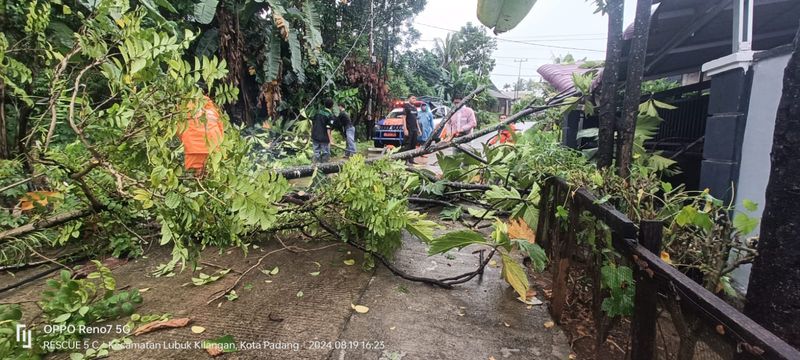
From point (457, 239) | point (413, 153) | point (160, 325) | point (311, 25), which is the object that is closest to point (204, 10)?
point (311, 25)

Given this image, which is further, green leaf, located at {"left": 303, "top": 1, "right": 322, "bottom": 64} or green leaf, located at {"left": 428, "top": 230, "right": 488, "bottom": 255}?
green leaf, located at {"left": 303, "top": 1, "right": 322, "bottom": 64}

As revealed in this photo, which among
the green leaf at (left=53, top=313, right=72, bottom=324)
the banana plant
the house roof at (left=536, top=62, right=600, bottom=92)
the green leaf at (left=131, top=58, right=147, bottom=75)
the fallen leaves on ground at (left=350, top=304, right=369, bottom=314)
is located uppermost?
the house roof at (left=536, top=62, right=600, bottom=92)

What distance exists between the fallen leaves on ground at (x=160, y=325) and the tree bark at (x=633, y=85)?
2775 mm

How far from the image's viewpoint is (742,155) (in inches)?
98.5

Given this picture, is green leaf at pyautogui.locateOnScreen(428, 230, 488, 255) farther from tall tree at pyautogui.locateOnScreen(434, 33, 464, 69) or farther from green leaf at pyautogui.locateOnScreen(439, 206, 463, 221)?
tall tree at pyautogui.locateOnScreen(434, 33, 464, 69)

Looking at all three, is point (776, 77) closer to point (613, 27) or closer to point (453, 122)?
point (613, 27)

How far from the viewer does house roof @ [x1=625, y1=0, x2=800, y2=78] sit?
10.9ft

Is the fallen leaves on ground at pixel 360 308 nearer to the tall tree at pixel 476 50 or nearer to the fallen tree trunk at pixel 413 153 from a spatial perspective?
the fallen tree trunk at pixel 413 153

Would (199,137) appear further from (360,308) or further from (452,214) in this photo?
(452,214)

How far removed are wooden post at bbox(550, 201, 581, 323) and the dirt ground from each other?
0.13 metres

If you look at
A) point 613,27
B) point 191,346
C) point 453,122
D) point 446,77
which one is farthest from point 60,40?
point 446,77

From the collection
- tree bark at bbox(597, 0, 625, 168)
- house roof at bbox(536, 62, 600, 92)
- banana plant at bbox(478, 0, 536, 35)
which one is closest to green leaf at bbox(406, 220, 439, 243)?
tree bark at bbox(597, 0, 625, 168)

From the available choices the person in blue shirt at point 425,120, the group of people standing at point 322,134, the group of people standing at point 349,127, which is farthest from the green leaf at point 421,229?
the person in blue shirt at point 425,120

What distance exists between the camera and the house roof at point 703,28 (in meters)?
3.31
